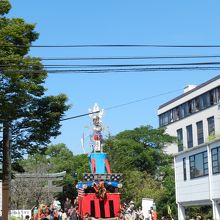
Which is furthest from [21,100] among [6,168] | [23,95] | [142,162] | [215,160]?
[142,162]

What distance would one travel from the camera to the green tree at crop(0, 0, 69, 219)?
2317cm

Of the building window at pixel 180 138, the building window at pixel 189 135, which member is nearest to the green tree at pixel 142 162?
the building window at pixel 180 138

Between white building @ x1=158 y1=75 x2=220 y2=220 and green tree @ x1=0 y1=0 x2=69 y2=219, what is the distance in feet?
41.7

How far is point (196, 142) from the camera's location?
70875mm

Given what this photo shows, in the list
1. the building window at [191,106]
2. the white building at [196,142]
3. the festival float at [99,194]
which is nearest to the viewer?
the festival float at [99,194]

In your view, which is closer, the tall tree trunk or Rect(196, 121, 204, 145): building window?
the tall tree trunk

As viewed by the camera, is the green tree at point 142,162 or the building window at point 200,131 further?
the building window at point 200,131

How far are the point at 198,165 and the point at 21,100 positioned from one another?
17190 millimetres

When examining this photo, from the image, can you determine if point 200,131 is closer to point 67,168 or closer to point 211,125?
point 211,125

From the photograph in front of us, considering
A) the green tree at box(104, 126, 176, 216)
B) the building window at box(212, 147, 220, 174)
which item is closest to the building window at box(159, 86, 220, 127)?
the green tree at box(104, 126, 176, 216)

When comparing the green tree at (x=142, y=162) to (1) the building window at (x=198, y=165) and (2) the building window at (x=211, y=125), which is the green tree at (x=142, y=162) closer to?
(2) the building window at (x=211, y=125)

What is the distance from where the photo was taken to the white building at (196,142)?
116 ft

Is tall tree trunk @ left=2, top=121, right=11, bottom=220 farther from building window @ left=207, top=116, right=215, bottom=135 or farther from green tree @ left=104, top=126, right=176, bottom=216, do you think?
building window @ left=207, top=116, right=215, bottom=135

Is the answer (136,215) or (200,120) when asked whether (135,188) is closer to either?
(200,120)
